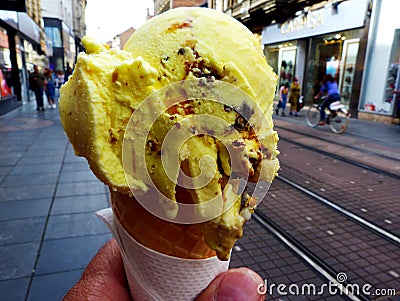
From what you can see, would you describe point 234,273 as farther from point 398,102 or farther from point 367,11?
point 367,11

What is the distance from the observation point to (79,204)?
407 centimetres

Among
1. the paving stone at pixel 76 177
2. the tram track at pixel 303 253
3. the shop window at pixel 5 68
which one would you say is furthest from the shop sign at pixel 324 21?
the shop window at pixel 5 68

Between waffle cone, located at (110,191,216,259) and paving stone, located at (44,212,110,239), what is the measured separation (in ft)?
8.00

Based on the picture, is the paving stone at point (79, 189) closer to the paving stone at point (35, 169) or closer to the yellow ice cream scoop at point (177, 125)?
the paving stone at point (35, 169)

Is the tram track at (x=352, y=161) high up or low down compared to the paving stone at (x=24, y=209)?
Result: up

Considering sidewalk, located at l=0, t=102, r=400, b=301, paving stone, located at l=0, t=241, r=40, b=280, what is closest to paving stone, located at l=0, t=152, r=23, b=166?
sidewalk, located at l=0, t=102, r=400, b=301

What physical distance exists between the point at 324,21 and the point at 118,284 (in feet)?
50.1

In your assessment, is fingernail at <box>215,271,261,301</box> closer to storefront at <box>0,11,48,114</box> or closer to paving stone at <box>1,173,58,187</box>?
paving stone at <box>1,173,58,187</box>

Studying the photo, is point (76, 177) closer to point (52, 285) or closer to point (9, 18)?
point (52, 285)

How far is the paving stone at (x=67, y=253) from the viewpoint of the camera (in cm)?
279

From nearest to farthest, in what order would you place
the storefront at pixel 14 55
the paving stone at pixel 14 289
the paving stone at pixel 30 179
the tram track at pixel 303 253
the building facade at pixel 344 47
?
the paving stone at pixel 14 289, the tram track at pixel 303 253, the paving stone at pixel 30 179, the building facade at pixel 344 47, the storefront at pixel 14 55

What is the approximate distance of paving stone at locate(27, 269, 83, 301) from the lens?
2.45 meters

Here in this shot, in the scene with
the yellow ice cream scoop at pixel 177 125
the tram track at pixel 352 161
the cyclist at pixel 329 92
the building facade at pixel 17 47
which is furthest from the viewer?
the building facade at pixel 17 47

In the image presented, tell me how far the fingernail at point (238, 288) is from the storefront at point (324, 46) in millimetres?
13159
